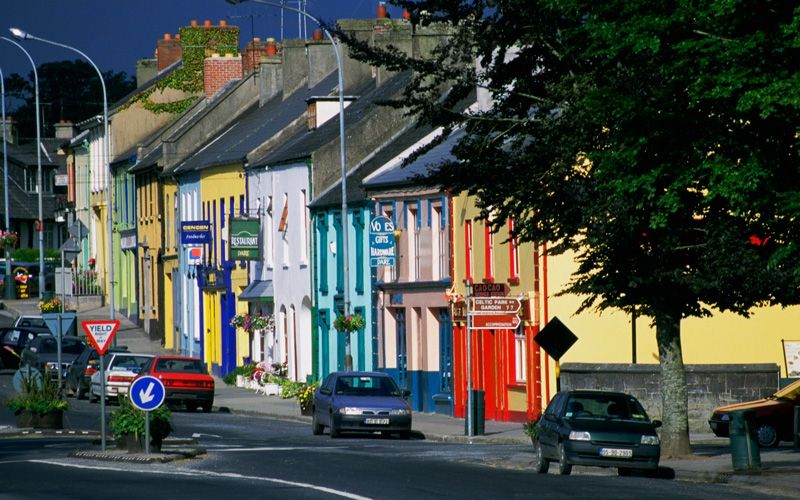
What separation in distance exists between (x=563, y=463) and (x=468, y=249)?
19254 millimetres

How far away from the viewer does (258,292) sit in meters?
61.6

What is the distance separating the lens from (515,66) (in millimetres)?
29812

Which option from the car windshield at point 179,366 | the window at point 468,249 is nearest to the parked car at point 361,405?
the window at point 468,249

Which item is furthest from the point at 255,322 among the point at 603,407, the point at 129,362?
the point at 603,407

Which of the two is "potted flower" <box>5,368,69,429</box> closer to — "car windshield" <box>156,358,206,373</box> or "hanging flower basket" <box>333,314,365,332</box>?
"car windshield" <box>156,358,206,373</box>

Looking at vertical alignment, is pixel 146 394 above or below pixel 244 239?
below

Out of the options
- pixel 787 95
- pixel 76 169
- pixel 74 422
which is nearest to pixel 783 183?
pixel 787 95

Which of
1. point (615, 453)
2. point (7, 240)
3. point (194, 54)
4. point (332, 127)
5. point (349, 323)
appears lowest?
point (615, 453)

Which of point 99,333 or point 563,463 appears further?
point 99,333

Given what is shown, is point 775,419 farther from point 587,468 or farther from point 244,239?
point 244,239

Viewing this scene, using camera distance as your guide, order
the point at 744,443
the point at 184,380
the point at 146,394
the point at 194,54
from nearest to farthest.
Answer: the point at 744,443
the point at 146,394
the point at 184,380
the point at 194,54

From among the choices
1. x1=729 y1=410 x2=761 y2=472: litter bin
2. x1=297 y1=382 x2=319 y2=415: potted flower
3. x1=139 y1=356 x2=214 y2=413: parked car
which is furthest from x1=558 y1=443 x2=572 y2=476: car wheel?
x1=139 y1=356 x2=214 y2=413: parked car

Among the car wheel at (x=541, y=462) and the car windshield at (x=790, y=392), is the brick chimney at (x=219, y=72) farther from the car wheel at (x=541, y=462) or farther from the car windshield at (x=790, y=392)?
the car wheel at (x=541, y=462)

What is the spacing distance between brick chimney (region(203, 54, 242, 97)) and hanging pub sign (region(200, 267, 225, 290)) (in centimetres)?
1350
